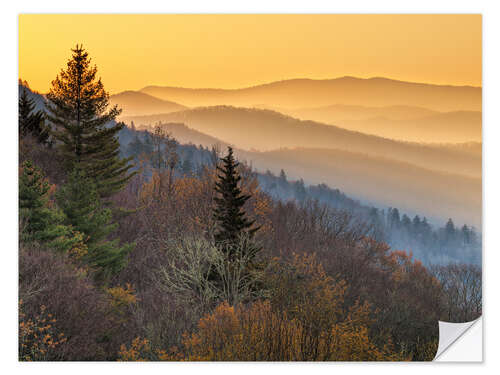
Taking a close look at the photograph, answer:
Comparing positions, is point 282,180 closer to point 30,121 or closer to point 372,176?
point 372,176

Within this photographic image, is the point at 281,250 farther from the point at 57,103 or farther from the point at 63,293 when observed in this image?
the point at 57,103

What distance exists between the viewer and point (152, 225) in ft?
57.7

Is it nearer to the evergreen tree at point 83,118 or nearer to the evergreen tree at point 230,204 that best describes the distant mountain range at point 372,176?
the evergreen tree at point 230,204

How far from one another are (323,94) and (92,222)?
8.13m

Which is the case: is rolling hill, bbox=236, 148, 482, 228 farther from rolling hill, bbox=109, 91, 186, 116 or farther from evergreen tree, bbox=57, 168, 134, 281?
evergreen tree, bbox=57, 168, 134, 281

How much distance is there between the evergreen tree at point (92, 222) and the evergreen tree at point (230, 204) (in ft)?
13.0

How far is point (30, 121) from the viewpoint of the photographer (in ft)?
38.4

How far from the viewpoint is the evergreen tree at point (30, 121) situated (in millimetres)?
11266

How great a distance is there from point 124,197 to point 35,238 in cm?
625

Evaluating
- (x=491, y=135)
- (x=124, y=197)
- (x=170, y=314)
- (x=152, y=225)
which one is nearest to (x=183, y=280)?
(x=170, y=314)

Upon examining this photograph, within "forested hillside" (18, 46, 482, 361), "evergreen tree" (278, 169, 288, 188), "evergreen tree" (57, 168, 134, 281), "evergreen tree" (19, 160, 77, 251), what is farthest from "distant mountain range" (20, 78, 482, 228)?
"evergreen tree" (57, 168, 134, 281)

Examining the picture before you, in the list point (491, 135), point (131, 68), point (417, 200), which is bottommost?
point (417, 200)

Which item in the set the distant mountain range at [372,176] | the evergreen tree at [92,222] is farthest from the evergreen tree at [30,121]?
the distant mountain range at [372,176]
